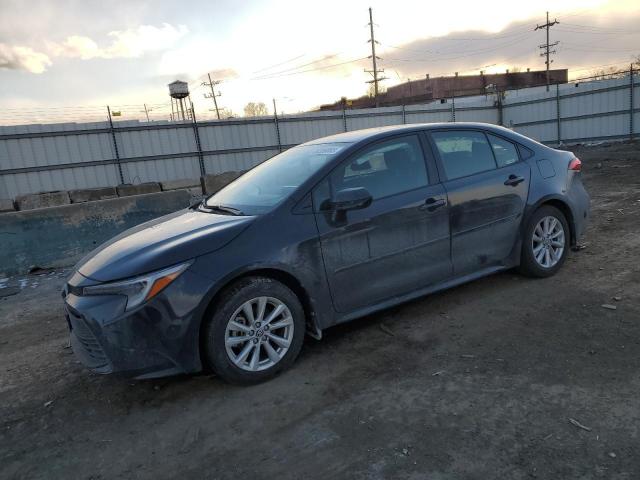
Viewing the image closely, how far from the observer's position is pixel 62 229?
7.12m

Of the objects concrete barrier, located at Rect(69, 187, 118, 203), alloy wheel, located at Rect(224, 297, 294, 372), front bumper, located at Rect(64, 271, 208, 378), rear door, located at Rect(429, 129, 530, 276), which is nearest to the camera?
front bumper, located at Rect(64, 271, 208, 378)

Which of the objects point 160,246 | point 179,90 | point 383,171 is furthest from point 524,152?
point 179,90

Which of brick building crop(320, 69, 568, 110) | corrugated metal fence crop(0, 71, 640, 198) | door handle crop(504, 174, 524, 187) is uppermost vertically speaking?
brick building crop(320, 69, 568, 110)

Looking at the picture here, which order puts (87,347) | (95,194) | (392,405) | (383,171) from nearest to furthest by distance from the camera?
(392,405)
(87,347)
(383,171)
(95,194)

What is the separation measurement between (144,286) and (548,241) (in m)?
3.66

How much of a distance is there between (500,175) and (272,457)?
309cm

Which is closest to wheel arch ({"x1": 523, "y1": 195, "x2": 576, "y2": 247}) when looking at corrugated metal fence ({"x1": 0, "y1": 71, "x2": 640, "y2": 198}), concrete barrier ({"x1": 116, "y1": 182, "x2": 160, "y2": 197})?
concrete barrier ({"x1": 116, "y1": 182, "x2": 160, "y2": 197})

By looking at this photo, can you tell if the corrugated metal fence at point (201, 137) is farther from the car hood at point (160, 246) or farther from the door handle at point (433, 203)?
the door handle at point (433, 203)

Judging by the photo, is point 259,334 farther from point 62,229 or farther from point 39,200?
point 39,200

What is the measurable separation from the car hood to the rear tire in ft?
8.83

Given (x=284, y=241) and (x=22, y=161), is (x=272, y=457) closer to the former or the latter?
(x=284, y=241)

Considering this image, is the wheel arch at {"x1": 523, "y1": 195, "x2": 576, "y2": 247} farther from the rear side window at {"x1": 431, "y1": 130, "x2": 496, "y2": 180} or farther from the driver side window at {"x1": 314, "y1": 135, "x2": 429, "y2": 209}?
the driver side window at {"x1": 314, "y1": 135, "x2": 429, "y2": 209}

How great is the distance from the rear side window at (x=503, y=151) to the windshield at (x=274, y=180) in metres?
1.51

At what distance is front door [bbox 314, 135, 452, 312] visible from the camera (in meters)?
3.46
